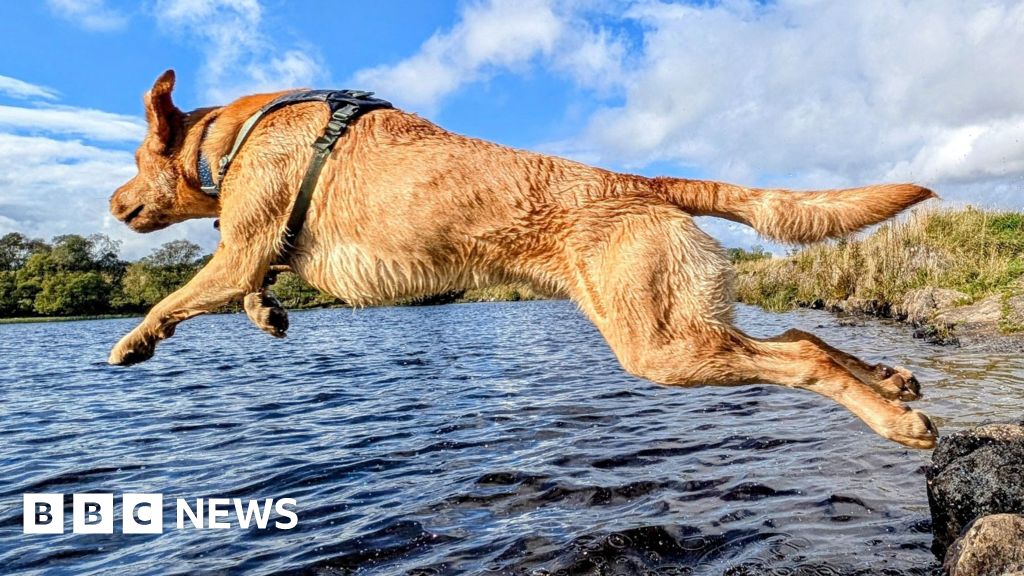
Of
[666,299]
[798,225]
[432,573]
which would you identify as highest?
[798,225]

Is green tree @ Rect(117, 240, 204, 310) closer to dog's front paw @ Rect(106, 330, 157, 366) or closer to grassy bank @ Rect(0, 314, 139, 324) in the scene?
grassy bank @ Rect(0, 314, 139, 324)

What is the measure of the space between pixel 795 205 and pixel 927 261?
18774 millimetres

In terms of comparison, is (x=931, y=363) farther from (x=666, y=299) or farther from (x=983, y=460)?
(x=666, y=299)

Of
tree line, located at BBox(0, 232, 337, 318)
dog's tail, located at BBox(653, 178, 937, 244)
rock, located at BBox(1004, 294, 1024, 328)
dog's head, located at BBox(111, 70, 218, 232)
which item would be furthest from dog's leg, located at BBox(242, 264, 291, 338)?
tree line, located at BBox(0, 232, 337, 318)

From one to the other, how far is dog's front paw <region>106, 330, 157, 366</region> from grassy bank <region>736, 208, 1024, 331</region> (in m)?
16.7

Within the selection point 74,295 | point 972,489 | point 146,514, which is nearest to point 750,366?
point 972,489

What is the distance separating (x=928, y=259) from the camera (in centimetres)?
1988

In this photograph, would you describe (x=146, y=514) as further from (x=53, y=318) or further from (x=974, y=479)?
(x=53, y=318)

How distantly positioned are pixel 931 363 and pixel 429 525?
31.7ft

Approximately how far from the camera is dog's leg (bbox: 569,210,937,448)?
3852 millimetres

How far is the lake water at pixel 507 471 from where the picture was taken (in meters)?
5.46

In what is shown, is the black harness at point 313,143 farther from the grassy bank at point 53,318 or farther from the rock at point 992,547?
the grassy bank at point 53,318

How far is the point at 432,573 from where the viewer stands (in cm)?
530

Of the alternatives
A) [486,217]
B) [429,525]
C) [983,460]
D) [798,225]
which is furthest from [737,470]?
[486,217]
